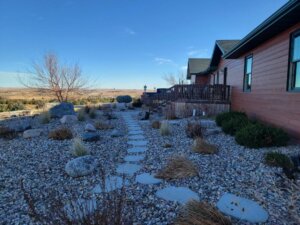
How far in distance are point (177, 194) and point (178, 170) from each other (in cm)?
69

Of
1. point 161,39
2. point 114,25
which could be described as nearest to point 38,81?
point 114,25

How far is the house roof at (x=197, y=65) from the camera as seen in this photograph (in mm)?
20297

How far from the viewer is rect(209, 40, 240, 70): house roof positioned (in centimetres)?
1143

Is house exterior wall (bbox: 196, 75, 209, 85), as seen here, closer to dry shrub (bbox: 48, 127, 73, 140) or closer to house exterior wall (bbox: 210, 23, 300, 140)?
house exterior wall (bbox: 210, 23, 300, 140)

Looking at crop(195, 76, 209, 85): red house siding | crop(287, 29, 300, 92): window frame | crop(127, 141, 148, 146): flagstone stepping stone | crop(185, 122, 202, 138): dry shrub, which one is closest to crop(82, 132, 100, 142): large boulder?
crop(127, 141, 148, 146): flagstone stepping stone

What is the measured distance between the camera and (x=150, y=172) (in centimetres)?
382

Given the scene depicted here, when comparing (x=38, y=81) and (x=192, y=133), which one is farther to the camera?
(x=38, y=81)

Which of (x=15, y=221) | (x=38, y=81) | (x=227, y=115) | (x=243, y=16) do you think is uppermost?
(x=243, y=16)

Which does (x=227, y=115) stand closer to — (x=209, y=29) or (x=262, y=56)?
(x=262, y=56)

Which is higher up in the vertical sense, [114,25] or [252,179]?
[114,25]

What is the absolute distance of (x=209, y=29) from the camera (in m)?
16.7

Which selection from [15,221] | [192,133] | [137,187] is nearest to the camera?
[15,221]

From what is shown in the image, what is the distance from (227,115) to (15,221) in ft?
23.2

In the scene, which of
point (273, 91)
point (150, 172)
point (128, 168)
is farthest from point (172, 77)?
point (150, 172)
